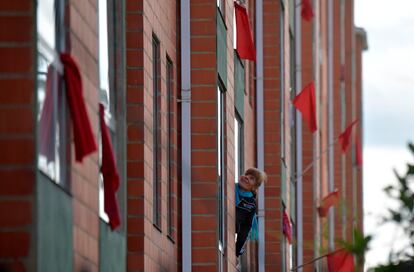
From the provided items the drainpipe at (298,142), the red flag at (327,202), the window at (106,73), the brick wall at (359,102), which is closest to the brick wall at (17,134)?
the window at (106,73)

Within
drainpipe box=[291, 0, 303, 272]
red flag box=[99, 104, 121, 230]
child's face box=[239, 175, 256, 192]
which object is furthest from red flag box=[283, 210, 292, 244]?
red flag box=[99, 104, 121, 230]

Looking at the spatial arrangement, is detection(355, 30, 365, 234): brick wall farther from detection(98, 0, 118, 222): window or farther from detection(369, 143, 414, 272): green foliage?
detection(369, 143, 414, 272): green foliage

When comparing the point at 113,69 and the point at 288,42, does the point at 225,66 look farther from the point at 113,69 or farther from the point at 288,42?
the point at 288,42

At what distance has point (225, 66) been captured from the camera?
27.5m

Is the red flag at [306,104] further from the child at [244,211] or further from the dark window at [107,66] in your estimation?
the dark window at [107,66]

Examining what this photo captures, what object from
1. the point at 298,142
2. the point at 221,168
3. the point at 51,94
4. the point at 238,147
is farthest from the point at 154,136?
the point at 298,142

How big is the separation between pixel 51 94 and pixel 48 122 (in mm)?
202

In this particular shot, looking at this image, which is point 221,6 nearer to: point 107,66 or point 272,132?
point 272,132

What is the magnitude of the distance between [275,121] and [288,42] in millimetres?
3908

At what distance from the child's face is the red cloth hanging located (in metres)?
12.6

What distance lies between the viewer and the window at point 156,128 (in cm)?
2217

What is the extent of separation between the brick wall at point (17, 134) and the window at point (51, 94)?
0.44m

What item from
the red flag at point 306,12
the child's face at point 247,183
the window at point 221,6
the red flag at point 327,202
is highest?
the red flag at point 306,12

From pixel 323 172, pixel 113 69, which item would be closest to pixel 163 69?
pixel 113 69
